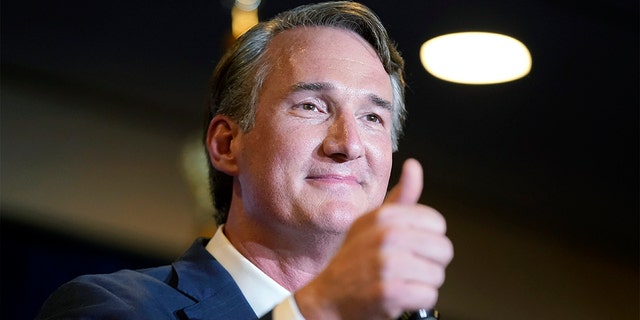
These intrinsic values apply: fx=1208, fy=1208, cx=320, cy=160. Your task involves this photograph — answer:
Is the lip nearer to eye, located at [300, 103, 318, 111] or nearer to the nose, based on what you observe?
the nose

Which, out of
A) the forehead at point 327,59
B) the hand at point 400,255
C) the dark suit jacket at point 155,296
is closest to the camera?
the hand at point 400,255

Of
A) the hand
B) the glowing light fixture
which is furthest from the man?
the glowing light fixture

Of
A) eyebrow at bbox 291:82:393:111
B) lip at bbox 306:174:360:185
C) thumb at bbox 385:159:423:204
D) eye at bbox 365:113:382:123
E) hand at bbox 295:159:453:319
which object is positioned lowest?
hand at bbox 295:159:453:319

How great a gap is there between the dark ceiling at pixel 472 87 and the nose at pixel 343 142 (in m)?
1.95

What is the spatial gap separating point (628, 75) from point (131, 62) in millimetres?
2011

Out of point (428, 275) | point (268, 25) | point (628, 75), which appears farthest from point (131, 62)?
point (428, 275)

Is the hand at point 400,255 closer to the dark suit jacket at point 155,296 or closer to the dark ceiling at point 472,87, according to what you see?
the dark suit jacket at point 155,296

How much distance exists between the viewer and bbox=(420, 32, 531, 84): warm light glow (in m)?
4.15

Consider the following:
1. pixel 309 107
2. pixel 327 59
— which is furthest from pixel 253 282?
pixel 327 59

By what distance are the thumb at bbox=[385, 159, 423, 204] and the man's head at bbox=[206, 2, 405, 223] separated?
818 mm

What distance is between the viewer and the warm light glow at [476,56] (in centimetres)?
415

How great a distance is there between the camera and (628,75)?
16.2ft

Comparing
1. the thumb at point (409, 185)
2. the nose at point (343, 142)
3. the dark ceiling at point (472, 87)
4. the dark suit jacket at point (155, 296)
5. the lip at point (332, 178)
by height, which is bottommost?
the dark suit jacket at point (155, 296)

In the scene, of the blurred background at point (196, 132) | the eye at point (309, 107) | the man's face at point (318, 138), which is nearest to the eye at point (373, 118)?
the man's face at point (318, 138)
